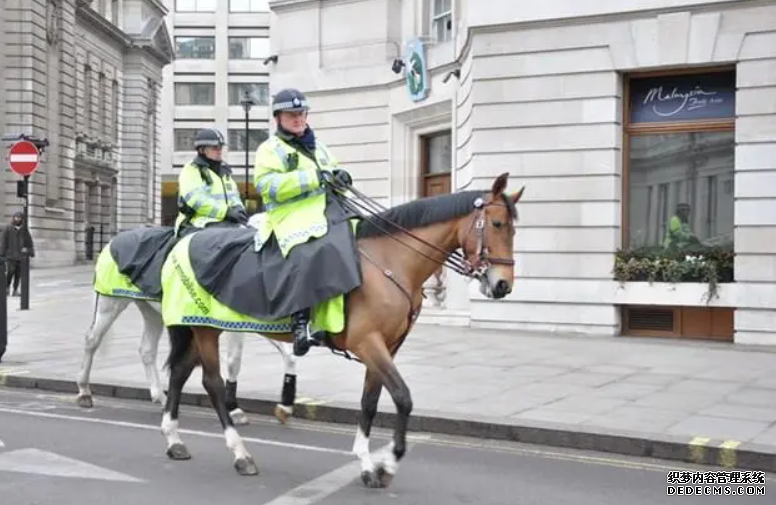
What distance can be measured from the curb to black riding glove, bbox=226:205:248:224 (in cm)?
177

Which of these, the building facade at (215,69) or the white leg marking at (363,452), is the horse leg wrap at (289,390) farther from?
the building facade at (215,69)

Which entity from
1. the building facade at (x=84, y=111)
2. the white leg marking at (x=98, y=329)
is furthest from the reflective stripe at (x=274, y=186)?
the building facade at (x=84, y=111)

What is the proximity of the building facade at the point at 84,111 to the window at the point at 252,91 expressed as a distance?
16.1 m

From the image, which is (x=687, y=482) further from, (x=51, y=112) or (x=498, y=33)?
(x=51, y=112)

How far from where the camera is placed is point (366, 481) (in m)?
6.32

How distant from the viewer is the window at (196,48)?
8788 cm

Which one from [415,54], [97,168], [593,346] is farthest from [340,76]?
[97,168]

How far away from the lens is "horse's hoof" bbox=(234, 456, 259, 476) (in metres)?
6.61

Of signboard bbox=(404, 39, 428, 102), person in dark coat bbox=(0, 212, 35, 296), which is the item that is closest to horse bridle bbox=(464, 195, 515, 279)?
signboard bbox=(404, 39, 428, 102)

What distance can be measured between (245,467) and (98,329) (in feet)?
11.7

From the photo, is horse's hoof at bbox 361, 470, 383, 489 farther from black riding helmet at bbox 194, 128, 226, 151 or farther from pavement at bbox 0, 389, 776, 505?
black riding helmet at bbox 194, 128, 226, 151

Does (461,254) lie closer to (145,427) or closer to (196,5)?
(145,427)

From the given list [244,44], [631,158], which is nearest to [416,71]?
[631,158]

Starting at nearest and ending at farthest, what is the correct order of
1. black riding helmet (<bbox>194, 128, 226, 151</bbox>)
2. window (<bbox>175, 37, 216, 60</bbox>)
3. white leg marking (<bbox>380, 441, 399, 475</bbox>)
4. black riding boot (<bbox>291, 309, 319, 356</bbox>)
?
white leg marking (<bbox>380, 441, 399, 475</bbox>), black riding boot (<bbox>291, 309, 319, 356</bbox>), black riding helmet (<bbox>194, 128, 226, 151</bbox>), window (<bbox>175, 37, 216, 60</bbox>)
